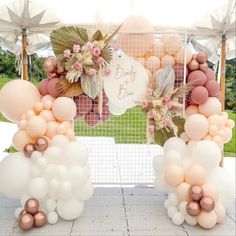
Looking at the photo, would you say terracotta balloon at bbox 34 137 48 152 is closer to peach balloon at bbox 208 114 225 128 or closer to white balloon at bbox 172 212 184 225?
white balloon at bbox 172 212 184 225

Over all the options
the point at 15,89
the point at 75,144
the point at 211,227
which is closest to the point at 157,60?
the point at 75,144

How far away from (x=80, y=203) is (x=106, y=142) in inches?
49.4

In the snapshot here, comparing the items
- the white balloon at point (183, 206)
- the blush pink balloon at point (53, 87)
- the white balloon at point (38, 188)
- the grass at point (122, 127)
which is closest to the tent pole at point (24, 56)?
the grass at point (122, 127)

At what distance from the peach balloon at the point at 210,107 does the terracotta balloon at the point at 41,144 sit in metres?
1.43

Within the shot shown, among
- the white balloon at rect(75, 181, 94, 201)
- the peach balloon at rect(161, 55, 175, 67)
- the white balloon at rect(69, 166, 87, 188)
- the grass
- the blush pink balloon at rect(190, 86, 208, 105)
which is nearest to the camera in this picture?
the white balloon at rect(69, 166, 87, 188)

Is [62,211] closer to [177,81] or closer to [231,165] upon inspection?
[177,81]

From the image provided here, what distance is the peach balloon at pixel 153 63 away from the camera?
10.6 feet

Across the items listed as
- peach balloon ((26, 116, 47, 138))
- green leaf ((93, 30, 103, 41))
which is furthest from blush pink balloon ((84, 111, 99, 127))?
green leaf ((93, 30, 103, 41))

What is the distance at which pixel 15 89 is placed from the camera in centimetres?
308

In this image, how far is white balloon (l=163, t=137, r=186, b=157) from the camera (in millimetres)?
3137

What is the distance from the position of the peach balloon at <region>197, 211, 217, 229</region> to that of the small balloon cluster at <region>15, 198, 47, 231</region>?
4.30 feet

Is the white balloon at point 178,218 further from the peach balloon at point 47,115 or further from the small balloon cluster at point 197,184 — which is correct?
the peach balloon at point 47,115

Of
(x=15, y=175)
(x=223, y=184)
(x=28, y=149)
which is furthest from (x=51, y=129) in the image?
(x=223, y=184)

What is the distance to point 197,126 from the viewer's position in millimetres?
3051
